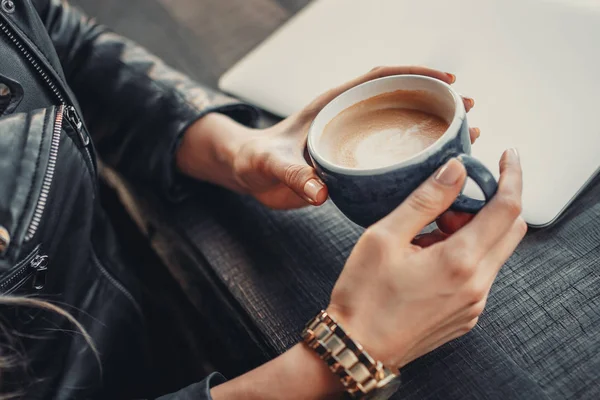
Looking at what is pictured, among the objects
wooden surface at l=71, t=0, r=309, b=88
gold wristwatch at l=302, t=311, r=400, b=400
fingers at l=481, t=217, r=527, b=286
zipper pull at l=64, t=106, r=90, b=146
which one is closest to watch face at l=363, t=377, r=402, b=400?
gold wristwatch at l=302, t=311, r=400, b=400

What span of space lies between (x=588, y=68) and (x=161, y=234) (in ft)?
2.38

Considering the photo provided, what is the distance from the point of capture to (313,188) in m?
0.65

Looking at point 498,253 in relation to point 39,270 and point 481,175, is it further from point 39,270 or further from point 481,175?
point 39,270

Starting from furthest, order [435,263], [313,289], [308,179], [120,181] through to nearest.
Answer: [120,181] → [313,289] → [308,179] → [435,263]

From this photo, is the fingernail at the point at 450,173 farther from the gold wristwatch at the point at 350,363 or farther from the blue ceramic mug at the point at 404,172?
the gold wristwatch at the point at 350,363

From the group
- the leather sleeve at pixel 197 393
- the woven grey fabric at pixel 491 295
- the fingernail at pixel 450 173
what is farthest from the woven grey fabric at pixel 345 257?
the fingernail at pixel 450 173

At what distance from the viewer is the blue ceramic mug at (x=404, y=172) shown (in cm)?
55

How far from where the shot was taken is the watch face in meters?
0.56

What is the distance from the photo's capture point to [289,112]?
955mm

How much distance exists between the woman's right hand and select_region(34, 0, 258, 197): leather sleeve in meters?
0.47

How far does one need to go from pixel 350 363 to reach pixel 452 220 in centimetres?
20

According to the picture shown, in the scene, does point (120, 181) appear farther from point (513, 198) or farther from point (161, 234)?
point (513, 198)

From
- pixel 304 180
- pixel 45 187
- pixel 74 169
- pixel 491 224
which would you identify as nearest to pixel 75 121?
pixel 74 169

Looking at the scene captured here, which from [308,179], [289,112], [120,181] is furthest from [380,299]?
[120,181]
